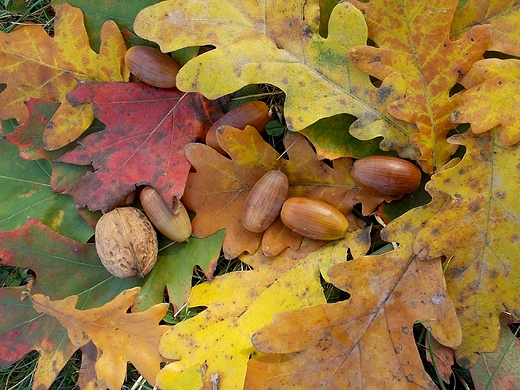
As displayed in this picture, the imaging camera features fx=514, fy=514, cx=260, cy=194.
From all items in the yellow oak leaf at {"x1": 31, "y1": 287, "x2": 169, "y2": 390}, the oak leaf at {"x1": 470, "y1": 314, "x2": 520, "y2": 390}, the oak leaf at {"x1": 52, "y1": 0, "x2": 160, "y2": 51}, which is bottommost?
the oak leaf at {"x1": 470, "y1": 314, "x2": 520, "y2": 390}

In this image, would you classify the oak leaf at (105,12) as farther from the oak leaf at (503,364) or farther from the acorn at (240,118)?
the oak leaf at (503,364)

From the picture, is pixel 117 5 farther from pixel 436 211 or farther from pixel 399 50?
pixel 436 211

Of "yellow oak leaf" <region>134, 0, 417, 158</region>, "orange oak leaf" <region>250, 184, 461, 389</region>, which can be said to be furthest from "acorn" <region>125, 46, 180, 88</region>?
"orange oak leaf" <region>250, 184, 461, 389</region>

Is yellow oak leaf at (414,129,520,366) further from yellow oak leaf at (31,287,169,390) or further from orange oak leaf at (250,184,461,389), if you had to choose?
yellow oak leaf at (31,287,169,390)

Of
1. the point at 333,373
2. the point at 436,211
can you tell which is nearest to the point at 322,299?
the point at 333,373

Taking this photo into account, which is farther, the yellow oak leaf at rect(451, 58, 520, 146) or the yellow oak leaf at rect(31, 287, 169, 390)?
the yellow oak leaf at rect(31, 287, 169, 390)
